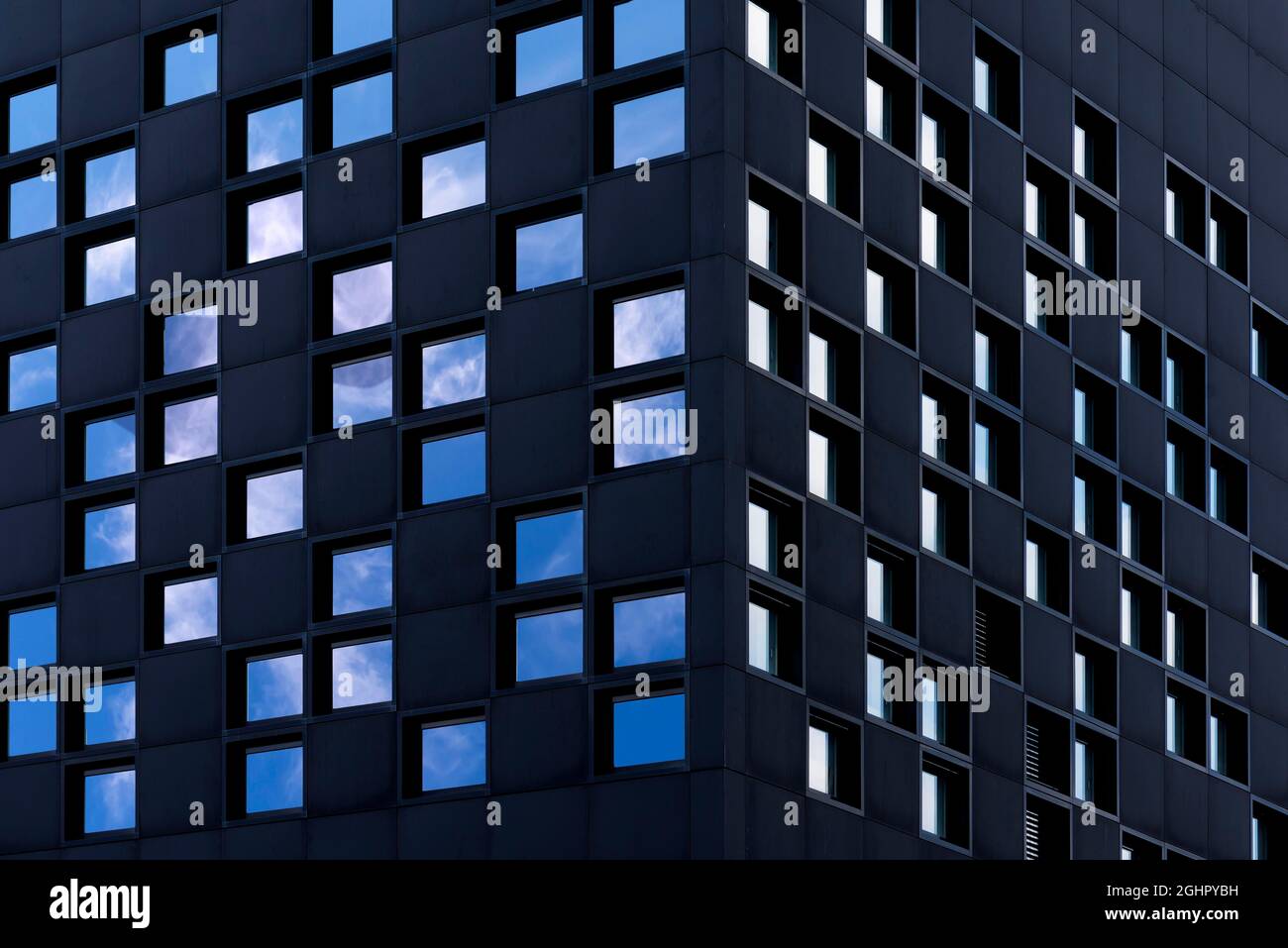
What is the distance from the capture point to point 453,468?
56.5 meters

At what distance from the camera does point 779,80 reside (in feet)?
185

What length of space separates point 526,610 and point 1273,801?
24.6 metres

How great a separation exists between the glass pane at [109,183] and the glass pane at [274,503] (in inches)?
331

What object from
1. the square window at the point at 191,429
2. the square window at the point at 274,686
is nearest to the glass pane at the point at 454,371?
the square window at the point at 191,429

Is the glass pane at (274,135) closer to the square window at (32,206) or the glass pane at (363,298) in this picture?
the glass pane at (363,298)

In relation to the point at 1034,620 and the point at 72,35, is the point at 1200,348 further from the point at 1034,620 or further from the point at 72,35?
the point at 72,35

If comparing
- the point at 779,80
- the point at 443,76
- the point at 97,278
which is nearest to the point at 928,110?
the point at 779,80

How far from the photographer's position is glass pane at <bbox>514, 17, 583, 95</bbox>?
186 feet

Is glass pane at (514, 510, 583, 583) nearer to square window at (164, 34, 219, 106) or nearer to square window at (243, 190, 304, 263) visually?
square window at (243, 190, 304, 263)

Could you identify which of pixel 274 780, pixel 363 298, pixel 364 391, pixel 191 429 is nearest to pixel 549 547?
pixel 364 391

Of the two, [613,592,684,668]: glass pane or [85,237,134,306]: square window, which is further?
[85,237,134,306]: square window

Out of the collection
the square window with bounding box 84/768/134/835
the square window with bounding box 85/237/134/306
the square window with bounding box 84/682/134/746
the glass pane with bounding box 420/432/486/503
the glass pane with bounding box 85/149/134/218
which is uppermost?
the glass pane with bounding box 85/149/134/218

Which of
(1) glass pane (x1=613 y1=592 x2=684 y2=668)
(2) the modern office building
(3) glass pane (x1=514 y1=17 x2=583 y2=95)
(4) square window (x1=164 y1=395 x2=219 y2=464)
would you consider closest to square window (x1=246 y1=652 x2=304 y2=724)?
(2) the modern office building

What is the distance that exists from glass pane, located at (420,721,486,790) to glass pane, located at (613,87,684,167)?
12.4 m
